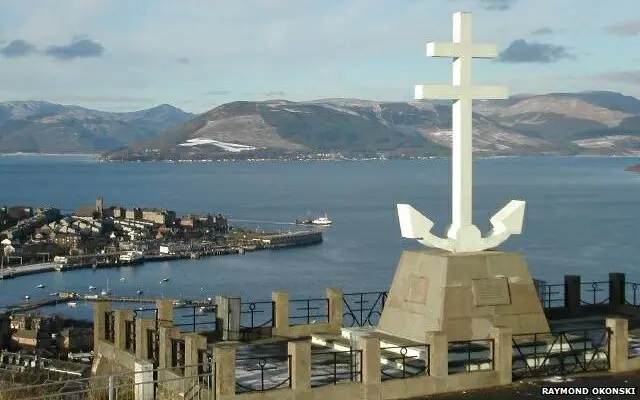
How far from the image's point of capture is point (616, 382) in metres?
16.6

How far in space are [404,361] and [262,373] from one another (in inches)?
→ 103

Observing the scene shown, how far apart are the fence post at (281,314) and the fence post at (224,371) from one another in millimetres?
5891

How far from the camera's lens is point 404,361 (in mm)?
16688

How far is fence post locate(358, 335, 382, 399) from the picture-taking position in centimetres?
1543

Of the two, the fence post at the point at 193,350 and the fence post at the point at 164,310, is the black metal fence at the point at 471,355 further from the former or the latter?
the fence post at the point at 164,310

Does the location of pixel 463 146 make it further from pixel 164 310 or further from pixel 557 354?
pixel 164 310

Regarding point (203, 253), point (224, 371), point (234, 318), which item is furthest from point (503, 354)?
point (203, 253)

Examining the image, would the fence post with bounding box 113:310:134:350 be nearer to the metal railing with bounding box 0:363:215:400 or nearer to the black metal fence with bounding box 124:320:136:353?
the black metal fence with bounding box 124:320:136:353

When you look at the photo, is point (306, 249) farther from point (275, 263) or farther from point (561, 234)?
point (561, 234)

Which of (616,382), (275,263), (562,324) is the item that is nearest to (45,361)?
(562,324)

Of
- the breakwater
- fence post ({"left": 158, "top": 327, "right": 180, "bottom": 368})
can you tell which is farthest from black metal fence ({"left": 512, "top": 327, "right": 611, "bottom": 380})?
the breakwater

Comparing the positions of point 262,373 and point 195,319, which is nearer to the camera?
point 262,373

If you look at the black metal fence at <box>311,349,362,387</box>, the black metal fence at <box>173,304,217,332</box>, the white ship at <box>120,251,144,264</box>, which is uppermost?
the black metal fence at <box>311,349,362,387</box>

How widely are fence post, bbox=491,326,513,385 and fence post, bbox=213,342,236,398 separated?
4.39m
